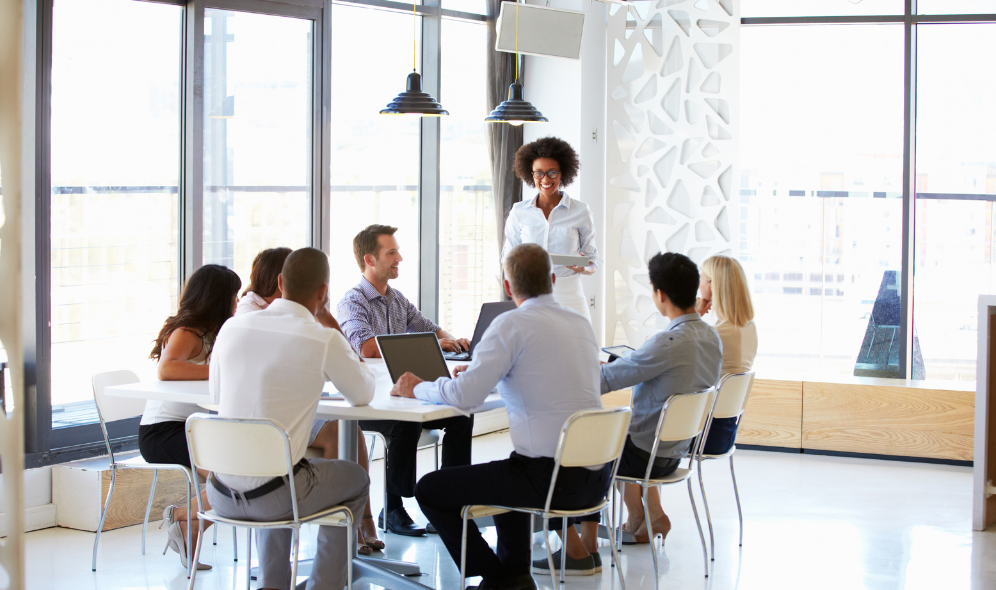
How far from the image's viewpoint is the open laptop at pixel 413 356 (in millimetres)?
3189

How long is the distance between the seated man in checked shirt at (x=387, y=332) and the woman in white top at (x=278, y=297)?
0.52ft

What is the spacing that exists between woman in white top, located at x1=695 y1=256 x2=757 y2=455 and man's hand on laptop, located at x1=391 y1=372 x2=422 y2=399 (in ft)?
4.82

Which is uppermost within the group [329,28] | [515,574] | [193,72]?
[329,28]

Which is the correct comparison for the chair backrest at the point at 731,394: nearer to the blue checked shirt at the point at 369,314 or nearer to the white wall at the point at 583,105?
the blue checked shirt at the point at 369,314

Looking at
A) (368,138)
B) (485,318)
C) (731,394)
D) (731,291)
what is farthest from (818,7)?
(485,318)

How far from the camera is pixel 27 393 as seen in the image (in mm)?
4195

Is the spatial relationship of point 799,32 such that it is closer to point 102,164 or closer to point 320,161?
point 320,161

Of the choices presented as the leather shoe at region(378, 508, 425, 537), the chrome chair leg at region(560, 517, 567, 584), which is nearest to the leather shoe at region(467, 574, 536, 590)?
the chrome chair leg at region(560, 517, 567, 584)

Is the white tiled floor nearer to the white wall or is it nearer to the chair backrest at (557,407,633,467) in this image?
the chair backrest at (557,407,633,467)

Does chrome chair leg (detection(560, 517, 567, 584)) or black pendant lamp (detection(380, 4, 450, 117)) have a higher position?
black pendant lamp (detection(380, 4, 450, 117))

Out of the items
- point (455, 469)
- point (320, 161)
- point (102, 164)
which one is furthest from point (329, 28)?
point (455, 469)

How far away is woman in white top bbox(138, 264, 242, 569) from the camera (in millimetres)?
3498

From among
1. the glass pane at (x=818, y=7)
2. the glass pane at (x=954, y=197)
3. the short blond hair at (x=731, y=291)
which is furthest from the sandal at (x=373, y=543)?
the glass pane at (x=954, y=197)

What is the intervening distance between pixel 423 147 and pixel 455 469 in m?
3.42
